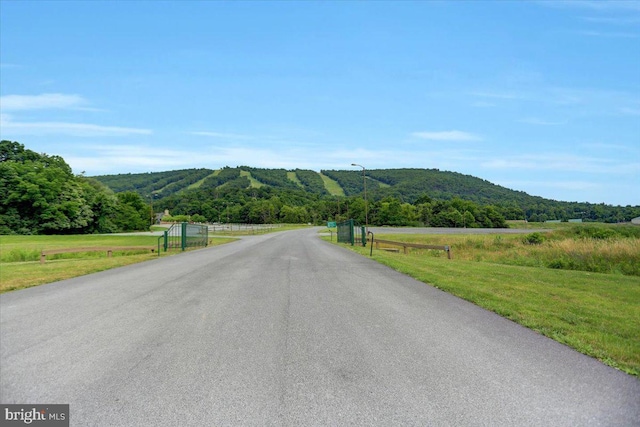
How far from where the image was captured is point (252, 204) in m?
164

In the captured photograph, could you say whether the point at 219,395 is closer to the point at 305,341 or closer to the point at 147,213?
the point at 305,341

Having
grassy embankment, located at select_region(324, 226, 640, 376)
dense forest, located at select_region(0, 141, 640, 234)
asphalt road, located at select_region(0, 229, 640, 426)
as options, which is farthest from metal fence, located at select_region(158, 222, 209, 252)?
dense forest, located at select_region(0, 141, 640, 234)

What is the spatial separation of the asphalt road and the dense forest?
49.2m

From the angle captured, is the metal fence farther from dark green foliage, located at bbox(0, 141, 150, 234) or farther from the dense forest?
dark green foliage, located at bbox(0, 141, 150, 234)

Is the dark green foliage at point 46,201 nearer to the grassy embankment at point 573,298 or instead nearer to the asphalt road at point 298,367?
the grassy embankment at point 573,298

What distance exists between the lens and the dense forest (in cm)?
6989

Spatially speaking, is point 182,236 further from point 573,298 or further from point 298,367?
point 298,367

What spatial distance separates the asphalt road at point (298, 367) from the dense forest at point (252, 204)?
1935 inches

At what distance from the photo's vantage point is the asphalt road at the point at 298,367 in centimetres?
366

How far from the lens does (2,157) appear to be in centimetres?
7750

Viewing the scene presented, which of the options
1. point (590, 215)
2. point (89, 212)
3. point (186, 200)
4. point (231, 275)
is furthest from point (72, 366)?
point (186, 200)

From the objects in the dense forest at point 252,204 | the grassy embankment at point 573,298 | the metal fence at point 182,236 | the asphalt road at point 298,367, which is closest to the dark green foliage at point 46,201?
the dense forest at point 252,204

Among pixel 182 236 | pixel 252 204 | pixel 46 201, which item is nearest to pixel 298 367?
pixel 182 236

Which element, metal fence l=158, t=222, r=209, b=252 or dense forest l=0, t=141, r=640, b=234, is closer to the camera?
metal fence l=158, t=222, r=209, b=252
